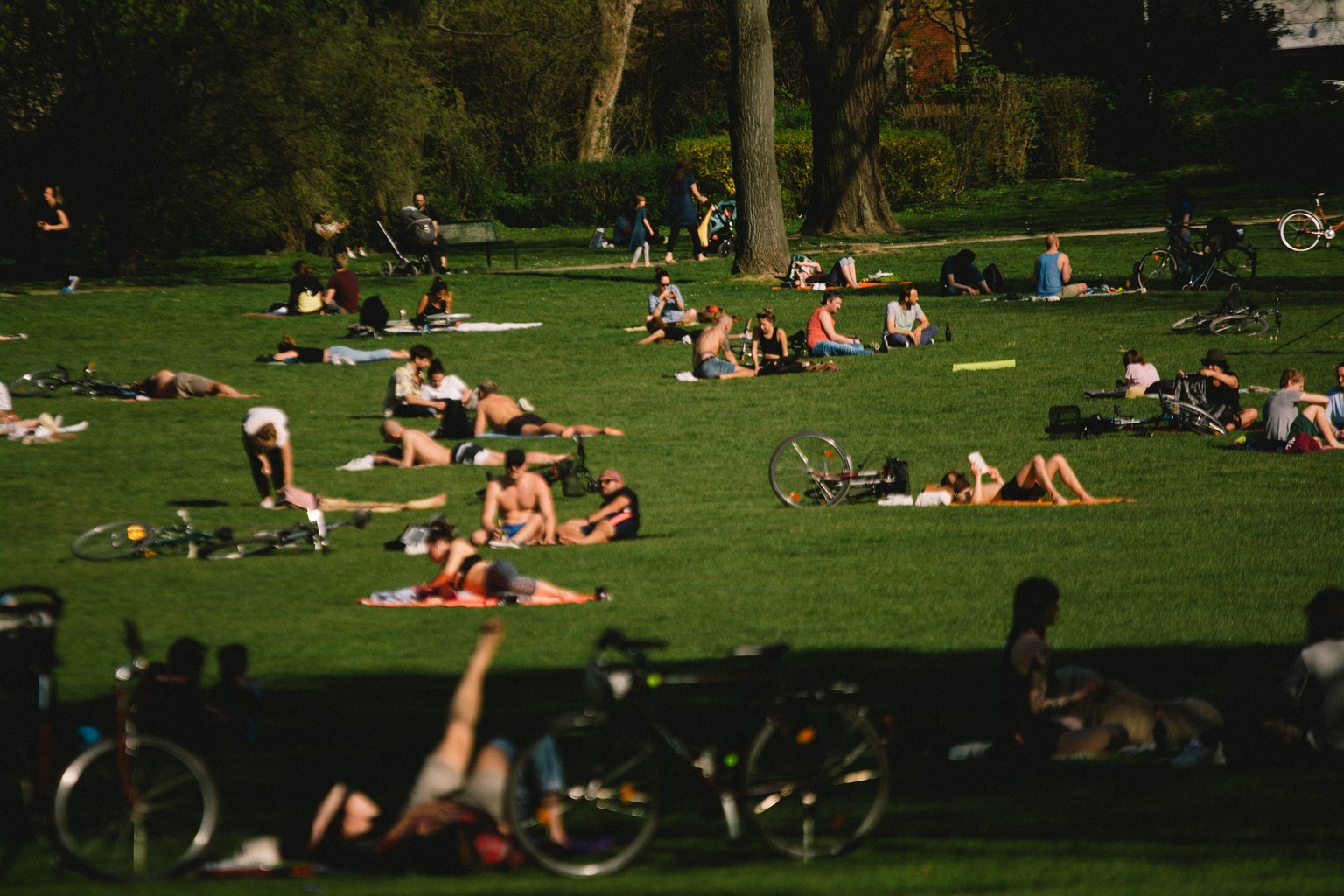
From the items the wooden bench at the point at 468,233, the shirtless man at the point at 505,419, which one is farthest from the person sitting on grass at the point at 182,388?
the wooden bench at the point at 468,233

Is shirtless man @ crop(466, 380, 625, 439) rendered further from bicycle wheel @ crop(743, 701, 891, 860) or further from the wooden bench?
the wooden bench

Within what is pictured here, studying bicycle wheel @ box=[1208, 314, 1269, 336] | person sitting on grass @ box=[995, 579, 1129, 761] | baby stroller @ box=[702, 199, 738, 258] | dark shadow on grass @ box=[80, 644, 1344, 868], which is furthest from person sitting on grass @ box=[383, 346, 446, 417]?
baby stroller @ box=[702, 199, 738, 258]

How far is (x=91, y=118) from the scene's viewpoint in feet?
114

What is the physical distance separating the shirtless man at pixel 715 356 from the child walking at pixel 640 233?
43.4 feet

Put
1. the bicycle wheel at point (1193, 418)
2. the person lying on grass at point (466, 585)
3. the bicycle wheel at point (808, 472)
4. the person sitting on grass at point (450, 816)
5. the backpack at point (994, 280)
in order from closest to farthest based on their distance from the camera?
the person sitting on grass at point (450, 816) → the person lying on grass at point (466, 585) → the bicycle wheel at point (808, 472) → the bicycle wheel at point (1193, 418) → the backpack at point (994, 280)

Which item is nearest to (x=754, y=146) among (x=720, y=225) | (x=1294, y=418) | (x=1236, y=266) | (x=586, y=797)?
(x=720, y=225)

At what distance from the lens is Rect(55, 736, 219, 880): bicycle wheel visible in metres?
6.86

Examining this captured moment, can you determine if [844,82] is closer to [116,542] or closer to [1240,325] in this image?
[1240,325]

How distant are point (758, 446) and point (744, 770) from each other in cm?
1313

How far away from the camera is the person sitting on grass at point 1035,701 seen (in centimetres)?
915

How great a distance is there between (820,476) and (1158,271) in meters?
16.6

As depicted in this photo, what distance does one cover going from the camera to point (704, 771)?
7.07 m

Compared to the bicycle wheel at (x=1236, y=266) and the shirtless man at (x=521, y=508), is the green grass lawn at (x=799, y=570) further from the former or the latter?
the bicycle wheel at (x=1236, y=266)

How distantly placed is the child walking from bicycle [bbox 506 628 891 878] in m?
31.1
